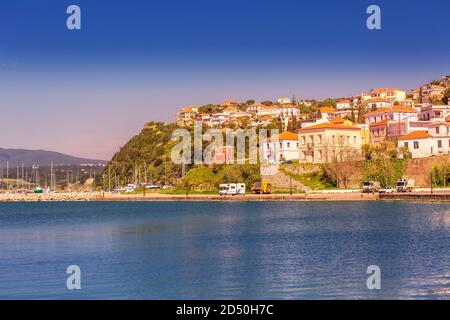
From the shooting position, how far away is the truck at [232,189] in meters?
88.4

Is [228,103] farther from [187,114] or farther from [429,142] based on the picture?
[429,142]

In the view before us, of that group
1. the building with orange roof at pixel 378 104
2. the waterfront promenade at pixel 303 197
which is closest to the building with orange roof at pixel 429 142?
the waterfront promenade at pixel 303 197

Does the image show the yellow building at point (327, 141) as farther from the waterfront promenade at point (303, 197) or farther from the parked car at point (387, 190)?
the parked car at point (387, 190)

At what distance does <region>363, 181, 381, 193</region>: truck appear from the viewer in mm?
76338

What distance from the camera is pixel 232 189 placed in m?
88.9

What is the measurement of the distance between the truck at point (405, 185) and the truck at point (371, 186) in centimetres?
285

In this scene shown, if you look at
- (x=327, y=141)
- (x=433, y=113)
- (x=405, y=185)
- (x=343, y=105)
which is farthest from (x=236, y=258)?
(x=343, y=105)

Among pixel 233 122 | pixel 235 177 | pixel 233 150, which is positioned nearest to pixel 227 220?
pixel 235 177

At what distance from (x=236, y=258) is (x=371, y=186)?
51.4 metres
